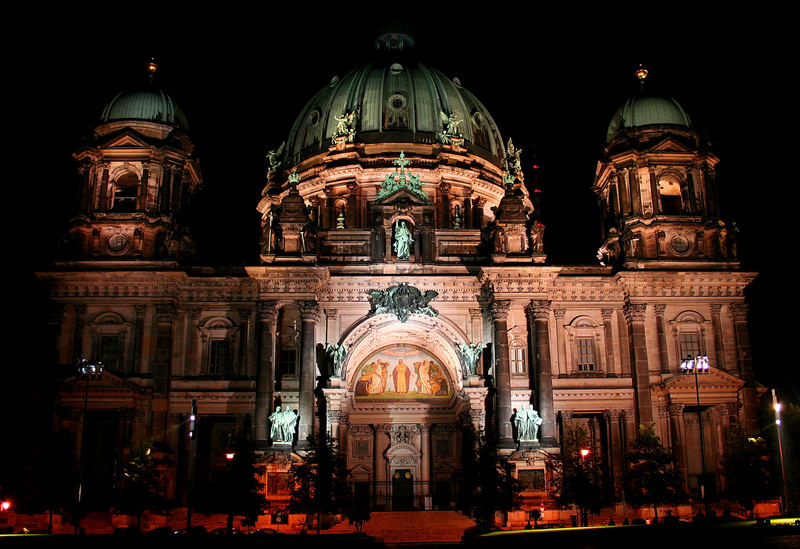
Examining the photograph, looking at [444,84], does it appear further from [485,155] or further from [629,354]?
[629,354]

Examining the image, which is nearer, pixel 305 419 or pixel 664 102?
pixel 305 419

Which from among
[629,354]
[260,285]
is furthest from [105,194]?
[629,354]

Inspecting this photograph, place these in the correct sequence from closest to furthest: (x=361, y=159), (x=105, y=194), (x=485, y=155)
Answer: (x=105, y=194) → (x=361, y=159) → (x=485, y=155)

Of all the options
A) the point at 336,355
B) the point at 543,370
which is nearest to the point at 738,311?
the point at 543,370

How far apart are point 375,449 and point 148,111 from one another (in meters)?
27.0

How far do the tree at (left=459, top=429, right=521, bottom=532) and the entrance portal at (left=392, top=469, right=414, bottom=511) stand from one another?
391 inches

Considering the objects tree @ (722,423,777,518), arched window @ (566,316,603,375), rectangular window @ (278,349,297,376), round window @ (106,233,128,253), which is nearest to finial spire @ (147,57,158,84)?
round window @ (106,233,128,253)

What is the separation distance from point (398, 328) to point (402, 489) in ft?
37.0

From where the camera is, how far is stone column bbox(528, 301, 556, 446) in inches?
1946

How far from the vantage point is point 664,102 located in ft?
197

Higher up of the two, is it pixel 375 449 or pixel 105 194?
pixel 105 194

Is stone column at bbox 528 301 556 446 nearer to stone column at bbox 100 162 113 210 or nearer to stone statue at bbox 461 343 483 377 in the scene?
stone statue at bbox 461 343 483 377

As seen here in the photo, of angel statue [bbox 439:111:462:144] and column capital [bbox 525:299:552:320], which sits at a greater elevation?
angel statue [bbox 439:111:462:144]

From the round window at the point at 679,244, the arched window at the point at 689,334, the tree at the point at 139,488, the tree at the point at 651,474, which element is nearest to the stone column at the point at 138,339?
the tree at the point at 139,488
